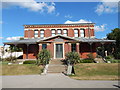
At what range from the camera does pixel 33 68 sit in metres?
15.9

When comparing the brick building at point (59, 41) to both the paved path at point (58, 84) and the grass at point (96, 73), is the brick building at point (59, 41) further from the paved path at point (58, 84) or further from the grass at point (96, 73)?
the paved path at point (58, 84)

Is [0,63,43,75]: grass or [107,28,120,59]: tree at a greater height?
[107,28,120,59]: tree

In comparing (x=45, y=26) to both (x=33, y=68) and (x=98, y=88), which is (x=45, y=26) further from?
(x=98, y=88)

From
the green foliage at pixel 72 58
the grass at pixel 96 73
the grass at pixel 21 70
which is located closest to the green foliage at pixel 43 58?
the grass at pixel 21 70

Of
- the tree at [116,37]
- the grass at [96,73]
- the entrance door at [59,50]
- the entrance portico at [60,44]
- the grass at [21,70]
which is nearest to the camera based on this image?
the grass at [96,73]

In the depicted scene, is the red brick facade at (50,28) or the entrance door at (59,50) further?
the red brick facade at (50,28)

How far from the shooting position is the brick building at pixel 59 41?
74.1 feet

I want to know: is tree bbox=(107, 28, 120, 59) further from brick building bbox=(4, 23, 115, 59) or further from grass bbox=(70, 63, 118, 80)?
grass bbox=(70, 63, 118, 80)

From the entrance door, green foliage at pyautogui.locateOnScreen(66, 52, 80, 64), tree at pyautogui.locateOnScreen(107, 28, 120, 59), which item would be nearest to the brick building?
the entrance door

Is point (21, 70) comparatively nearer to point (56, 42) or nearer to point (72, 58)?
point (72, 58)

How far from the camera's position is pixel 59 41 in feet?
73.8

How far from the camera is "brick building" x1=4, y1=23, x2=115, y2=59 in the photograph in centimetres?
2258

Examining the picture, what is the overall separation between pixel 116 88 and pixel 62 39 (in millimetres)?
16400

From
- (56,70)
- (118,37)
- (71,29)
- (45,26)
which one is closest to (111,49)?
(118,37)
